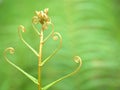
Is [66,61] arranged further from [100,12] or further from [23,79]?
[100,12]

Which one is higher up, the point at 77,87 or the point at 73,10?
the point at 73,10

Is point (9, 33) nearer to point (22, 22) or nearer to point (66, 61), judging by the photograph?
point (22, 22)

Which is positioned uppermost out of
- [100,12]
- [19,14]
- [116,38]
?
[19,14]

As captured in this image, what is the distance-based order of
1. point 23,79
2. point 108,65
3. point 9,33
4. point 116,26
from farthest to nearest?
point 116,26 < point 9,33 < point 108,65 < point 23,79

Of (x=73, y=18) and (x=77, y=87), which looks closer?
(x=77, y=87)

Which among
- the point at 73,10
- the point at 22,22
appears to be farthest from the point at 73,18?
the point at 22,22

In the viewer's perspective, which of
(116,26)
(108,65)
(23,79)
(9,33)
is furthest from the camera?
A: (116,26)
